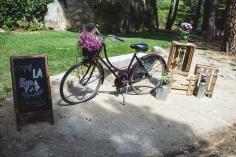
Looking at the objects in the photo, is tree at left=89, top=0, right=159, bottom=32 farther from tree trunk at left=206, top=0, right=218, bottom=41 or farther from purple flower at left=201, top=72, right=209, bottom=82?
purple flower at left=201, top=72, right=209, bottom=82

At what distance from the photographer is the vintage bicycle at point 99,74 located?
616cm

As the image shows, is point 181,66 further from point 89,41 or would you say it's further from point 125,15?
point 125,15

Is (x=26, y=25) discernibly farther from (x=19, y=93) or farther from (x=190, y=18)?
(x=190, y=18)

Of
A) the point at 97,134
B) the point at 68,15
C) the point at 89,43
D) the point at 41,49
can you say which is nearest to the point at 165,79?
the point at 89,43

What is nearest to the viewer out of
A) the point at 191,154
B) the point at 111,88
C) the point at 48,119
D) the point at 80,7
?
the point at 191,154

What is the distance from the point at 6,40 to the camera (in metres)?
→ 11.0

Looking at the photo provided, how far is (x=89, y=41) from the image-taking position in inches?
227

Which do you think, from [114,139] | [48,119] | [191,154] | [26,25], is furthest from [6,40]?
[191,154]

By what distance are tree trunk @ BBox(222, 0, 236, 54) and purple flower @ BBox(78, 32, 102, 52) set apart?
6993 mm

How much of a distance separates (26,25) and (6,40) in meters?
2.78

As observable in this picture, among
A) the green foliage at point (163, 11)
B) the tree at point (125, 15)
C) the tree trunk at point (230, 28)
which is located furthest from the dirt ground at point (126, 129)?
the green foliage at point (163, 11)

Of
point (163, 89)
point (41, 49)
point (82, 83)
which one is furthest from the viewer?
point (41, 49)

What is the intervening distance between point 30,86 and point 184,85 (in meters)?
3.43

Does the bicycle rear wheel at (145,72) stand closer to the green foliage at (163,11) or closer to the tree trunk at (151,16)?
the tree trunk at (151,16)
